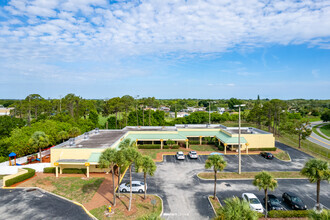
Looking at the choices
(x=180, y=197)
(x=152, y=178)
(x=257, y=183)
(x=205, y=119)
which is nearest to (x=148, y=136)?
(x=152, y=178)

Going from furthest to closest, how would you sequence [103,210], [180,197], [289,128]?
[289,128] → [180,197] → [103,210]

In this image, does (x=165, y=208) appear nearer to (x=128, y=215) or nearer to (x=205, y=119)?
(x=128, y=215)

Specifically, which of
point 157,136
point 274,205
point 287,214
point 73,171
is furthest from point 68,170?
point 287,214

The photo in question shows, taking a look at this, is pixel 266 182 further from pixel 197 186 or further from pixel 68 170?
pixel 68 170

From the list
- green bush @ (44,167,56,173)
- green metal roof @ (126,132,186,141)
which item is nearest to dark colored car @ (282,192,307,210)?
green metal roof @ (126,132,186,141)

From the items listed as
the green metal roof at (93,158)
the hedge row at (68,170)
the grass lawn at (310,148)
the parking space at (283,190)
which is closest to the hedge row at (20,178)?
the hedge row at (68,170)

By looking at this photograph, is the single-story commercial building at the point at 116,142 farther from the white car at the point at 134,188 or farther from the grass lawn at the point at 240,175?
the grass lawn at the point at 240,175
